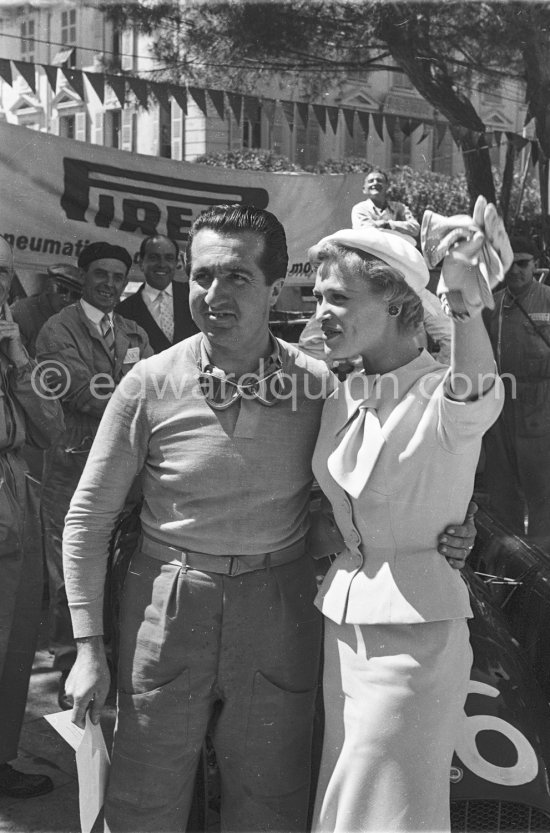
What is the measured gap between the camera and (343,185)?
8.05m

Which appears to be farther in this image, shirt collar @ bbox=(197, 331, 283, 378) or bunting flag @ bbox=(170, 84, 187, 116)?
bunting flag @ bbox=(170, 84, 187, 116)

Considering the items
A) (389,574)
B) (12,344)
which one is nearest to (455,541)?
(389,574)

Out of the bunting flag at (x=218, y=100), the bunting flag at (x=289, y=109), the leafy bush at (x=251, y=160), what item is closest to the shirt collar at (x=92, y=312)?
the bunting flag at (x=218, y=100)

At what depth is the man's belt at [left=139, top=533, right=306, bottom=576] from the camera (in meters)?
2.21

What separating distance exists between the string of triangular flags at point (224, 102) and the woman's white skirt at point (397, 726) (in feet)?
22.0

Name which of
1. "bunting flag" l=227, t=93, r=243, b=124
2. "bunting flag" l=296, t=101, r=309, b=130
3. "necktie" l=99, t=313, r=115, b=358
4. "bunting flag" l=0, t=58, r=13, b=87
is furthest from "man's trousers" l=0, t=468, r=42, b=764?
"bunting flag" l=296, t=101, r=309, b=130

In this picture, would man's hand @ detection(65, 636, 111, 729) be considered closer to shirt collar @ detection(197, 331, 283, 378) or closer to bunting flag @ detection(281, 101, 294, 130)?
shirt collar @ detection(197, 331, 283, 378)

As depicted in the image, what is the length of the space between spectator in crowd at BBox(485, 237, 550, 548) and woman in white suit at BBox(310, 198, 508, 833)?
4797mm

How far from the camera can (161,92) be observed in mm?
8406

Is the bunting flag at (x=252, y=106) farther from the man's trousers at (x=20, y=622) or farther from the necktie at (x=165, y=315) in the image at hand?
the man's trousers at (x=20, y=622)

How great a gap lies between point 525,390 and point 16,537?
4535mm

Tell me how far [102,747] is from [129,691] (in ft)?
0.52

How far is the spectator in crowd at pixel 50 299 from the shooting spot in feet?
18.8

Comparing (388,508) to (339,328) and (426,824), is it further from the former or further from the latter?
(426,824)
